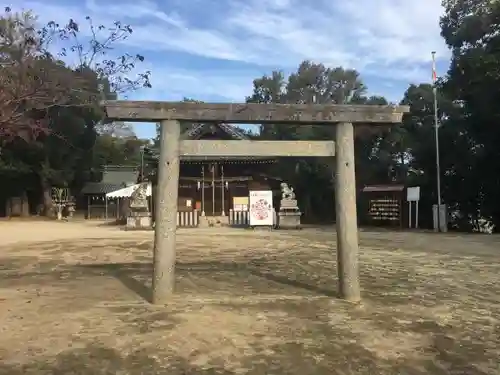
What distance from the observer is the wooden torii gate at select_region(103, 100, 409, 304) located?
7109mm

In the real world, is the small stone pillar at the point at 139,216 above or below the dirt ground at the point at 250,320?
above

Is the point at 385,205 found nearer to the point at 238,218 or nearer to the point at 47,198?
the point at 238,218

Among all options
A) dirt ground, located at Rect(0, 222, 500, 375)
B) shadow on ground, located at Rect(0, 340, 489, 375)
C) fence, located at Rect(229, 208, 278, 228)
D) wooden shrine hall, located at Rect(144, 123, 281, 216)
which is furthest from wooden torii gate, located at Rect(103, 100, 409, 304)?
wooden shrine hall, located at Rect(144, 123, 281, 216)

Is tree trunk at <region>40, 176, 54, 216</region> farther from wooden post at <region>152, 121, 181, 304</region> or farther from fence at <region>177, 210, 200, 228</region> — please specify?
wooden post at <region>152, 121, 181, 304</region>

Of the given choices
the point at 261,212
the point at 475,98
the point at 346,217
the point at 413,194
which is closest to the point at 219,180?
the point at 261,212

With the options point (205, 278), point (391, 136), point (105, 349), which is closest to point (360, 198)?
point (391, 136)

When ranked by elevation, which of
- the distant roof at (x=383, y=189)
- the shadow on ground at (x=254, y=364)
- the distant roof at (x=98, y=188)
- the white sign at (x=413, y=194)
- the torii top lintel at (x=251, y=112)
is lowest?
the shadow on ground at (x=254, y=364)

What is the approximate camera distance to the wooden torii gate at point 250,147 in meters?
7.11

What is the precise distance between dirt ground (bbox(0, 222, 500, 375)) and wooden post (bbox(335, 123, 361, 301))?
279mm

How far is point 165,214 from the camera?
714cm

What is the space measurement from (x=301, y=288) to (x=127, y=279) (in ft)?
9.99

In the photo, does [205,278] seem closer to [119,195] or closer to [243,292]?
[243,292]

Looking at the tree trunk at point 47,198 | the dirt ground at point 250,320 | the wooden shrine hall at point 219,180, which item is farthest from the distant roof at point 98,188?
the dirt ground at point 250,320

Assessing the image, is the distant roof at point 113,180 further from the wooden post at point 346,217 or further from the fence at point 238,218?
the wooden post at point 346,217
